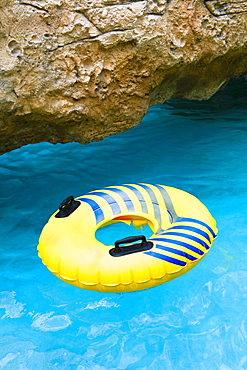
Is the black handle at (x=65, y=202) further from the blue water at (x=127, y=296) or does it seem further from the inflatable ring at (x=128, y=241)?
the blue water at (x=127, y=296)

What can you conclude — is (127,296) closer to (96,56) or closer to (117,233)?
(117,233)

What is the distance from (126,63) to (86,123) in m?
0.55

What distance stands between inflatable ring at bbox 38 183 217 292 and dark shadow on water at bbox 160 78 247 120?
3.05 m

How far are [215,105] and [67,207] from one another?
3.85 meters

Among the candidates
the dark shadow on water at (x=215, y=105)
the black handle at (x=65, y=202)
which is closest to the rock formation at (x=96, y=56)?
the black handle at (x=65, y=202)

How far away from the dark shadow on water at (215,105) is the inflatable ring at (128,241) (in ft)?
10.00

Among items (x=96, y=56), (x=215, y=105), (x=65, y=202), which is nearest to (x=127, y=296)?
Result: (x=65, y=202)

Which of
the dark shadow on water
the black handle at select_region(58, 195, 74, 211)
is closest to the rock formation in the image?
the black handle at select_region(58, 195, 74, 211)

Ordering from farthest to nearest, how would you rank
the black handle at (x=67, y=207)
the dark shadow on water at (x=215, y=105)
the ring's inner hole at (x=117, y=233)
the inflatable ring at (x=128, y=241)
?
the dark shadow on water at (x=215, y=105) → the ring's inner hole at (x=117, y=233) → the black handle at (x=67, y=207) → the inflatable ring at (x=128, y=241)

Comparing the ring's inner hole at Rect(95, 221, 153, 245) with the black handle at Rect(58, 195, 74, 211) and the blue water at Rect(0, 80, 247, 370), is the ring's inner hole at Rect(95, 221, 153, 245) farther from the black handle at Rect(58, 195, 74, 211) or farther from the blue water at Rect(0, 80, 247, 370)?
the black handle at Rect(58, 195, 74, 211)

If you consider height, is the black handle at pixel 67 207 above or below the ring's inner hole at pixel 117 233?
above

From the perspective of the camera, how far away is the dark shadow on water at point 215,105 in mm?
5402

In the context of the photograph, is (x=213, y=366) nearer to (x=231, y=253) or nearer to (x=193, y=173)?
(x=231, y=253)

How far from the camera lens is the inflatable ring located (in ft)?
6.72
